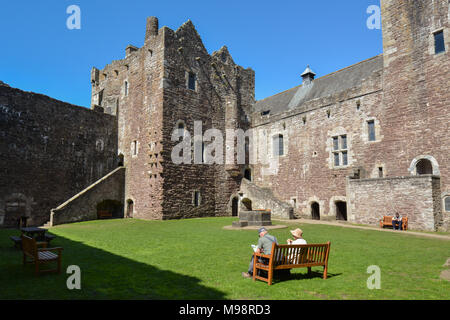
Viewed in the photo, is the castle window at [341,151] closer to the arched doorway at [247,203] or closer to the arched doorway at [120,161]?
the arched doorway at [247,203]

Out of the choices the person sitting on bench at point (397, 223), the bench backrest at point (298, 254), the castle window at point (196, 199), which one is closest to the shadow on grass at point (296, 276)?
the bench backrest at point (298, 254)

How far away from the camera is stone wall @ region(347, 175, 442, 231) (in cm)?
1548

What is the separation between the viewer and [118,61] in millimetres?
27141

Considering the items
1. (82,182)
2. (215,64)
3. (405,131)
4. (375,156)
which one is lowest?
(82,182)

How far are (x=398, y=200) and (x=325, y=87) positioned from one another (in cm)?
1174

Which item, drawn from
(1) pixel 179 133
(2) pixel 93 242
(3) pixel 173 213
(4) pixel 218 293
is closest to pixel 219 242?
(2) pixel 93 242

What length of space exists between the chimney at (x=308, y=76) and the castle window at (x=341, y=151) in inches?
325

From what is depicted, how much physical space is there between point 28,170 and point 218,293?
1860 cm

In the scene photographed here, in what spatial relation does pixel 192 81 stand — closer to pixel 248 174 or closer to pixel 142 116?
pixel 142 116

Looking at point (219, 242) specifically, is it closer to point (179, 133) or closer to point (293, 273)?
A: point (293, 273)

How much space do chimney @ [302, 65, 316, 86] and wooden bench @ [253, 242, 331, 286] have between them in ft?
78.7

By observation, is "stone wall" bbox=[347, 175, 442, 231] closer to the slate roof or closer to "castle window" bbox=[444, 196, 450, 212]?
"castle window" bbox=[444, 196, 450, 212]

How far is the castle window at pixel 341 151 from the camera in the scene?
70.1 feet

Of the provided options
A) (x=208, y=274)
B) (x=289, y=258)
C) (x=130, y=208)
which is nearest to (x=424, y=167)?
(x=289, y=258)
